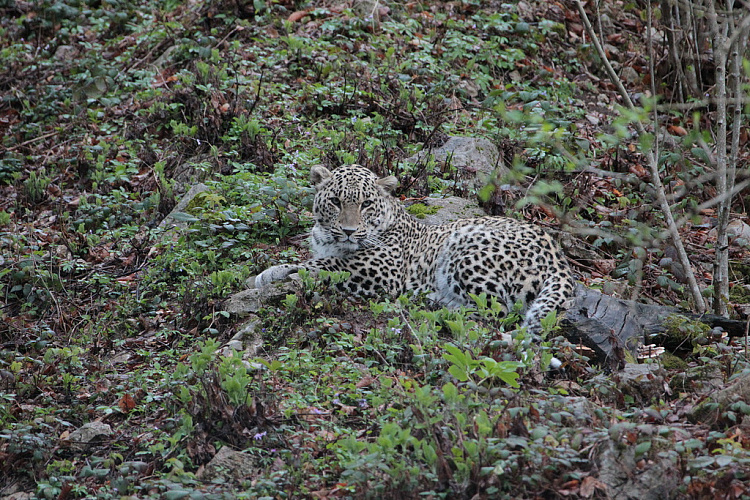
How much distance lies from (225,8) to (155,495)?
11607 millimetres

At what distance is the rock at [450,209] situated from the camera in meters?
10.1

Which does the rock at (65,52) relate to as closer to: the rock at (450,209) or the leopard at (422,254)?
the leopard at (422,254)

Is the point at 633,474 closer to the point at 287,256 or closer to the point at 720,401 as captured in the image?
the point at 720,401

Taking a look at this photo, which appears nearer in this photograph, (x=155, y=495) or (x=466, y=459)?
(x=466, y=459)

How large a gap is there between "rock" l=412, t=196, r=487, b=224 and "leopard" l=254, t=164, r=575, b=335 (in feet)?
1.78

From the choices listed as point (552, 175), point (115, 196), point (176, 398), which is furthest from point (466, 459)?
point (115, 196)

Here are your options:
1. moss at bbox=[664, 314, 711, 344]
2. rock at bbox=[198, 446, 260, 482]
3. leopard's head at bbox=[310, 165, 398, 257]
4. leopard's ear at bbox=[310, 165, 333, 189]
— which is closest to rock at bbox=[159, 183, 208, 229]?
leopard's ear at bbox=[310, 165, 333, 189]

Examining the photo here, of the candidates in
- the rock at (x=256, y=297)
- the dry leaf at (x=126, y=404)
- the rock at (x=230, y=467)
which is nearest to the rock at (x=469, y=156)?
the rock at (x=256, y=297)

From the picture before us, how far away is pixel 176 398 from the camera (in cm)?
631

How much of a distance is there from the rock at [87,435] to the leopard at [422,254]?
2.65 m

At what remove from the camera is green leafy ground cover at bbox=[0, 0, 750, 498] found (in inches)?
204

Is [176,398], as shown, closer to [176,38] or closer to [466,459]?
[466,459]

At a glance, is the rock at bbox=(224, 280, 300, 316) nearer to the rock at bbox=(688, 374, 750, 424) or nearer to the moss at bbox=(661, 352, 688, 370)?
the moss at bbox=(661, 352, 688, 370)

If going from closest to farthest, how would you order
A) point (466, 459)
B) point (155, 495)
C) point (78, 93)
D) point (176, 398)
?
1. point (466, 459)
2. point (155, 495)
3. point (176, 398)
4. point (78, 93)
